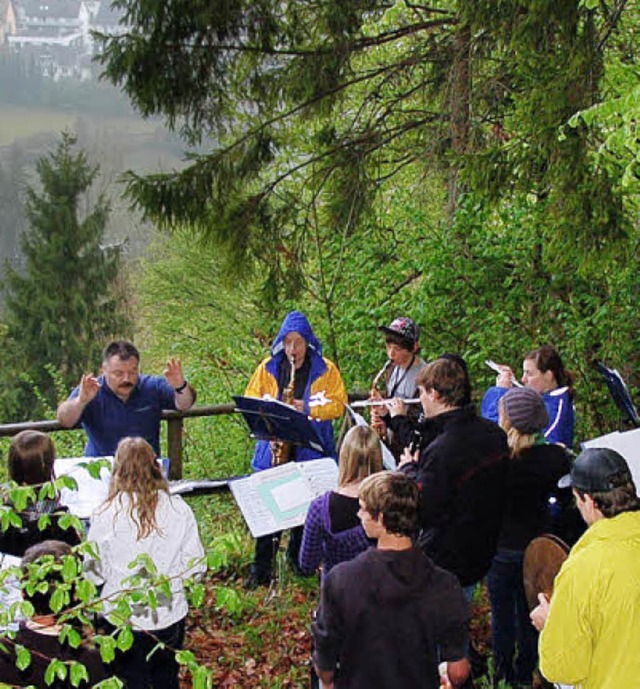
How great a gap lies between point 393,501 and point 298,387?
109 inches

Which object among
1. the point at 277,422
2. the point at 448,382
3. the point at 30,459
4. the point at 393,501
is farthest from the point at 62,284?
the point at 393,501

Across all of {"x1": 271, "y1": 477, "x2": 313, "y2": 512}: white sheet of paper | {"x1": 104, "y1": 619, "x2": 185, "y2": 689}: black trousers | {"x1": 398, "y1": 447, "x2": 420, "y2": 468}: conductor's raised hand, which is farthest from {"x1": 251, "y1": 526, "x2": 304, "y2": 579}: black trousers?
{"x1": 104, "y1": 619, "x2": 185, "y2": 689}: black trousers

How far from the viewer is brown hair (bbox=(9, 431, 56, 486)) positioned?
3.88 m

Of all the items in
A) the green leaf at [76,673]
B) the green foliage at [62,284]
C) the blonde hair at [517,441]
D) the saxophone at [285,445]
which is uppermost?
the green leaf at [76,673]

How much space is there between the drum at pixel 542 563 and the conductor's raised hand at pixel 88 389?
9.07 feet

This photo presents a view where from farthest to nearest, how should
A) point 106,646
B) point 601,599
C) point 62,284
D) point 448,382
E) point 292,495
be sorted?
point 62,284 < point 292,495 < point 448,382 < point 601,599 < point 106,646

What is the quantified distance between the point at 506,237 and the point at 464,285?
61 cm

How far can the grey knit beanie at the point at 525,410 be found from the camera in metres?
4.05

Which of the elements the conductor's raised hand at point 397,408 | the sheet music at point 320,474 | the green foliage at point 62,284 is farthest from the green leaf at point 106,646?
the green foliage at point 62,284

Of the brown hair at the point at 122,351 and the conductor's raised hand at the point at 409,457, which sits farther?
the brown hair at the point at 122,351

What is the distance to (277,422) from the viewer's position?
5242mm

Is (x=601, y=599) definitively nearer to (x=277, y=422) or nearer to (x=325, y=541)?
(x=325, y=541)

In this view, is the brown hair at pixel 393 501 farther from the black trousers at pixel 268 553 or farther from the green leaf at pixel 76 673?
the black trousers at pixel 268 553

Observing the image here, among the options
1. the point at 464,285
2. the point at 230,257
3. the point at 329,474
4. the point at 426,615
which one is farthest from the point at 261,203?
the point at 426,615
